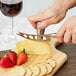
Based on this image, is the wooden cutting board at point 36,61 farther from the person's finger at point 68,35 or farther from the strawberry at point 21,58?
the person's finger at point 68,35

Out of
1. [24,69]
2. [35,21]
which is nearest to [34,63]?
[24,69]

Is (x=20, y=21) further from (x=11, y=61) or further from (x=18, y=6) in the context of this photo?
(x=11, y=61)

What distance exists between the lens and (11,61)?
5.63 feet

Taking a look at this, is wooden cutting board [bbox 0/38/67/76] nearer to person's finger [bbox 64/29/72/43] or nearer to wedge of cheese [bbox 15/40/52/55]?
wedge of cheese [bbox 15/40/52/55]

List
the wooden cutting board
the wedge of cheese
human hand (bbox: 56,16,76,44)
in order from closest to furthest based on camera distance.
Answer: human hand (bbox: 56,16,76,44) < the wooden cutting board < the wedge of cheese

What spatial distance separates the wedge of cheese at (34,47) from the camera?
5.84 feet

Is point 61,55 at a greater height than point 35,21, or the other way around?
point 35,21

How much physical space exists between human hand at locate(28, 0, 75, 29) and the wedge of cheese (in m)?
0.11

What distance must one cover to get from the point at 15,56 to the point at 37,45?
0.42 feet

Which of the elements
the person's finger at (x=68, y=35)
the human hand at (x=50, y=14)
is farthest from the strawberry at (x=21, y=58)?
the person's finger at (x=68, y=35)

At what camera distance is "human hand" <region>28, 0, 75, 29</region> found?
5.53 ft

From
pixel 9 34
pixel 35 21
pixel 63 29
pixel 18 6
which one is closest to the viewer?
pixel 63 29

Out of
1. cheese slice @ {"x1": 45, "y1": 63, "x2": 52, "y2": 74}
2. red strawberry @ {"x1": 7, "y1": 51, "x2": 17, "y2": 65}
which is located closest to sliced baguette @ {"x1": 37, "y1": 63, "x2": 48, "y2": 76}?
cheese slice @ {"x1": 45, "y1": 63, "x2": 52, "y2": 74}

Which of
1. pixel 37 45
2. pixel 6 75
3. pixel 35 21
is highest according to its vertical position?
pixel 35 21
